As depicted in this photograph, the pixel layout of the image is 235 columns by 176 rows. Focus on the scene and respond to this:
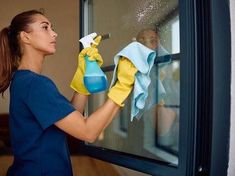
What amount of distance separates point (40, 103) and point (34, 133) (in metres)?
0.16

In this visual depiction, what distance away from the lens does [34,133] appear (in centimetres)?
106

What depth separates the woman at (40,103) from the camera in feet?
3.10

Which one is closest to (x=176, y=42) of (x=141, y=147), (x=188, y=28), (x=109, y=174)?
(x=188, y=28)

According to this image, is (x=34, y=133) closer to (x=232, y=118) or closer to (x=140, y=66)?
(x=140, y=66)

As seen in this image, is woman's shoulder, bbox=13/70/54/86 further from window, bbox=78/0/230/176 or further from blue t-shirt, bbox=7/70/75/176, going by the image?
window, bbox=78/0/230/176

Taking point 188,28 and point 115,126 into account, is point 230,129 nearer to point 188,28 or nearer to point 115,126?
point 188,28

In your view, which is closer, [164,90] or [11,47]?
[164,90]

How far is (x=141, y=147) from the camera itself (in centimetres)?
126

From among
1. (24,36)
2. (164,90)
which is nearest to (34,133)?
(24,36)

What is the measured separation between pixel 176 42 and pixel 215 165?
1.42 ft

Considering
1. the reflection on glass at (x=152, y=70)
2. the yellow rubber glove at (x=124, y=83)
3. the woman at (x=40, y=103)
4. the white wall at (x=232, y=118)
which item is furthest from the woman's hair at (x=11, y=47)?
the white wall at (x=232, y=118)

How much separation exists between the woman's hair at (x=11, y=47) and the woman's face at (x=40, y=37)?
0.03 meters

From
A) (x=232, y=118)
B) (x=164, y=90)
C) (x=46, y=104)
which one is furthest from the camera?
(x=164, y=90)

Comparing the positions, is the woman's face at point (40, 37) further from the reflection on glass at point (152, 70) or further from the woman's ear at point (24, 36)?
the reflection on glass at point (152, 70)
